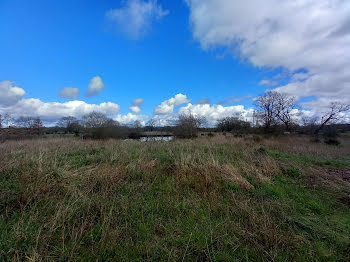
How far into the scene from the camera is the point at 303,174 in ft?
21.0

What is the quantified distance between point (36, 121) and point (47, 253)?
121 ft

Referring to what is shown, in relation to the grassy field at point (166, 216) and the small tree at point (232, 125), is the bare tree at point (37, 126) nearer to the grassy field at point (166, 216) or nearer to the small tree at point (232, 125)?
the grassy field at point (166, 216)

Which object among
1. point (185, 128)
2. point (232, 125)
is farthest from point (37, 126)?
point (232, 125)

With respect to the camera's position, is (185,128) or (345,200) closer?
(345,200)

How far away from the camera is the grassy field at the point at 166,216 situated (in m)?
2.42

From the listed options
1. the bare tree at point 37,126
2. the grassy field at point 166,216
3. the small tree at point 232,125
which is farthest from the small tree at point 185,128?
the bare tree at point 37,126

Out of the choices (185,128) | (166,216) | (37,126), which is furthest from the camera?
(37,126)

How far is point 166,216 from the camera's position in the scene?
11.1 ft

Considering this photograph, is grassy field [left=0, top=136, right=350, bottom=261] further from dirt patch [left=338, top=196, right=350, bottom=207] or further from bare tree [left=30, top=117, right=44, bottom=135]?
bare tree [left=30, top=117, right=44, bottom=135]

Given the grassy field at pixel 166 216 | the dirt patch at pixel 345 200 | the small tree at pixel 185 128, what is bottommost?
the dirt patch at pixel 345 200

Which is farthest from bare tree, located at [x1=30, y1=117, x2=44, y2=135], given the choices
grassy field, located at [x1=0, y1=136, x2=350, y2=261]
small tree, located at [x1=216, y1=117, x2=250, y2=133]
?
small tree, located at [x1=216, y1=117, x2=250, y2=133]

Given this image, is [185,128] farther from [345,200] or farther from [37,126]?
[37,126]

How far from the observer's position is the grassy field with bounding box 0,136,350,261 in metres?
2.42

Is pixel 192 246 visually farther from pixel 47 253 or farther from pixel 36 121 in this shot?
pixel 36 121
